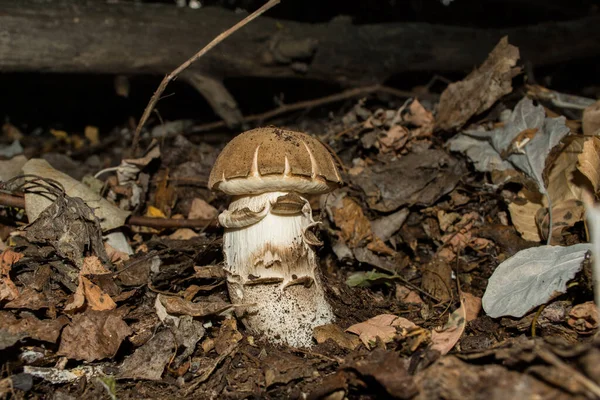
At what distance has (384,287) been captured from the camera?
10.9ft

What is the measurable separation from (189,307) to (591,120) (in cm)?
338

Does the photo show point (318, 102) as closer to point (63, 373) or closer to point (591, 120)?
point (591, 120)

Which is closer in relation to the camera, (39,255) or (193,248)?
(39,255)

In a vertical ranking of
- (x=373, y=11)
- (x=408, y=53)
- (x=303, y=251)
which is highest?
(x=373, y=11)

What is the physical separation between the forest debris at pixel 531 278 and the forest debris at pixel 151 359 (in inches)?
72.1

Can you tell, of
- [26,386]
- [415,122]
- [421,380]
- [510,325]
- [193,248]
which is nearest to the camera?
[421,380]

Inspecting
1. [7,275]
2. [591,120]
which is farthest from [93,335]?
[591,120]

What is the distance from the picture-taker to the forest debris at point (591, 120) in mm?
3594

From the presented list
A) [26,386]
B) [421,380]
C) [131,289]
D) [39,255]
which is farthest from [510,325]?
[39,255]

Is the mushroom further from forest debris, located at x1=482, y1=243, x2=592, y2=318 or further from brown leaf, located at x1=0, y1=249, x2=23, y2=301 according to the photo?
brown leaf, located at x1=0, y1=249, x2=23, y2=301

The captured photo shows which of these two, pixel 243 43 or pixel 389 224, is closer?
pixel 389 224

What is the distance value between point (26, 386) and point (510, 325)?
8.51 ft

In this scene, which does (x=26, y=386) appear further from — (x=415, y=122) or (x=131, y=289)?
(x=415, y=122)

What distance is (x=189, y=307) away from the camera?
8.76 feet
